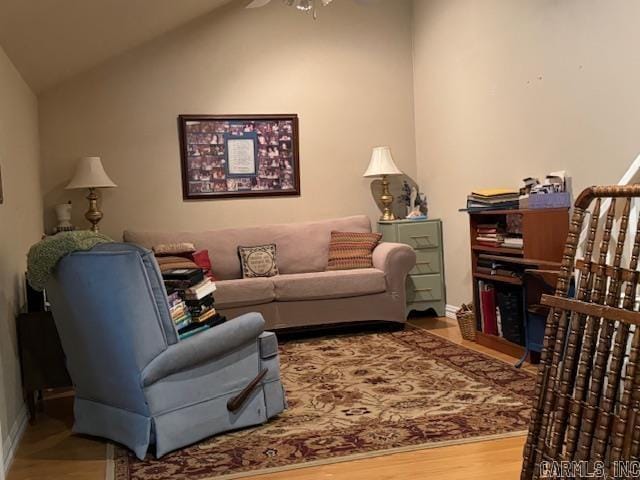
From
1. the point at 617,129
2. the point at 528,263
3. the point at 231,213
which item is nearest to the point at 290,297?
the point at 231,213

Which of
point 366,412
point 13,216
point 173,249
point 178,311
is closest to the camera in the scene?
point 178,311

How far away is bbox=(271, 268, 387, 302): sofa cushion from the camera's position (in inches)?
210

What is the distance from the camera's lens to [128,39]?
5.36 metres

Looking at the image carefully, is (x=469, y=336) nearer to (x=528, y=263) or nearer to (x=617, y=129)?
(x=528, y=263)

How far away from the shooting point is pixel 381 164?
244 inches

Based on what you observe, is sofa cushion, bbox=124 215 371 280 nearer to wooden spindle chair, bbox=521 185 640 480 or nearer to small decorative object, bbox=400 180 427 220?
small decorative object, bbox=400 180 427 220

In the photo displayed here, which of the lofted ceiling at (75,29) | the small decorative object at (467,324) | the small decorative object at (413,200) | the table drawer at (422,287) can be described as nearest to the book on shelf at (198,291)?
the lofted ceiling at (75,29)

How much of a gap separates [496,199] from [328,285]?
4.74 feet

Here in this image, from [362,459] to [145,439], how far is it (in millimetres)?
919

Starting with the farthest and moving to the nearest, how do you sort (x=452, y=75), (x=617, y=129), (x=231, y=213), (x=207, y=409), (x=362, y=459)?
(x=231, y=213)
(x=452, y=75)
(x=617, y=129)
(x=207, y=409)
(x=362, y=459)

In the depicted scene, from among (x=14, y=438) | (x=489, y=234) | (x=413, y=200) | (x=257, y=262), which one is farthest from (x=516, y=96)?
(x=14, y=438)

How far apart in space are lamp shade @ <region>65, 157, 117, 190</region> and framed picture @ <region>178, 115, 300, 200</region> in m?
0.74

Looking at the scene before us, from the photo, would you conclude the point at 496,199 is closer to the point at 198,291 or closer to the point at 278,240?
the point at 278,240

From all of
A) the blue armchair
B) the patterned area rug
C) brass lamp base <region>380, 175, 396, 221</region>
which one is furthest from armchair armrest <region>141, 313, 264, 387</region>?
brass lamp base <region>380, 175, 396, 221</region>
